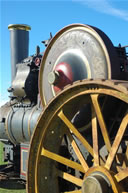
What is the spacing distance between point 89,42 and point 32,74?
6.86 feet

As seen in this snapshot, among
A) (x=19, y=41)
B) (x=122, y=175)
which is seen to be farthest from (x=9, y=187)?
(x=122, y=175)

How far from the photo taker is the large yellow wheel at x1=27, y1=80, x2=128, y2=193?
7.72 feet

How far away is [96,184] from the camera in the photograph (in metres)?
2.34

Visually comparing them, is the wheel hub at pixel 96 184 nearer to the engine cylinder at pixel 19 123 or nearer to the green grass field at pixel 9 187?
the engine cylinder at pixel 19 123

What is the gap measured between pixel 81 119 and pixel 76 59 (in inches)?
26.7

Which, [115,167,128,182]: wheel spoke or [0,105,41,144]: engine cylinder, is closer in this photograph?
[115,167,128,182]: wheel spoke

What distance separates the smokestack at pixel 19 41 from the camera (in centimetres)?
673

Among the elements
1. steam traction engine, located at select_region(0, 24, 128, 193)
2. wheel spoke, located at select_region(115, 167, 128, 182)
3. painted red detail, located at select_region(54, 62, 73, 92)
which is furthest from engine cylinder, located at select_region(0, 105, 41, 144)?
wheel spoke, located at select_region(115, 167, 128, 182)

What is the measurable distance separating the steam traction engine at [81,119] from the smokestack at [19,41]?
293 centimetres

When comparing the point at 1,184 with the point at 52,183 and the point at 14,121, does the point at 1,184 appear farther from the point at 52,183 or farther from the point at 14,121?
the point at 52,183

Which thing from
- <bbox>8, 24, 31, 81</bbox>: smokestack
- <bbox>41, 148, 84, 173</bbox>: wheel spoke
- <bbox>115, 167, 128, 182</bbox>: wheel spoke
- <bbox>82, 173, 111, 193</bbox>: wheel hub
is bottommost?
<bbox>82, 173, 111, 193</bbox>: wheel hub

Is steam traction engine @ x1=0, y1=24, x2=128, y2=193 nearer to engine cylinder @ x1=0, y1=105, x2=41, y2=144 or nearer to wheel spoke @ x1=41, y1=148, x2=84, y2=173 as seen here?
wheel spoke @ x1=41, y1=148, x2=84, y2=173

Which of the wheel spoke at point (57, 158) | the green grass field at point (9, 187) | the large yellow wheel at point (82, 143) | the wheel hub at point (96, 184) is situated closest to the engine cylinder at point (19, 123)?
the green grass field at point (9, 187)

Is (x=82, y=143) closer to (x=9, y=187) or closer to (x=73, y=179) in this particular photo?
(x=73, y=179)
